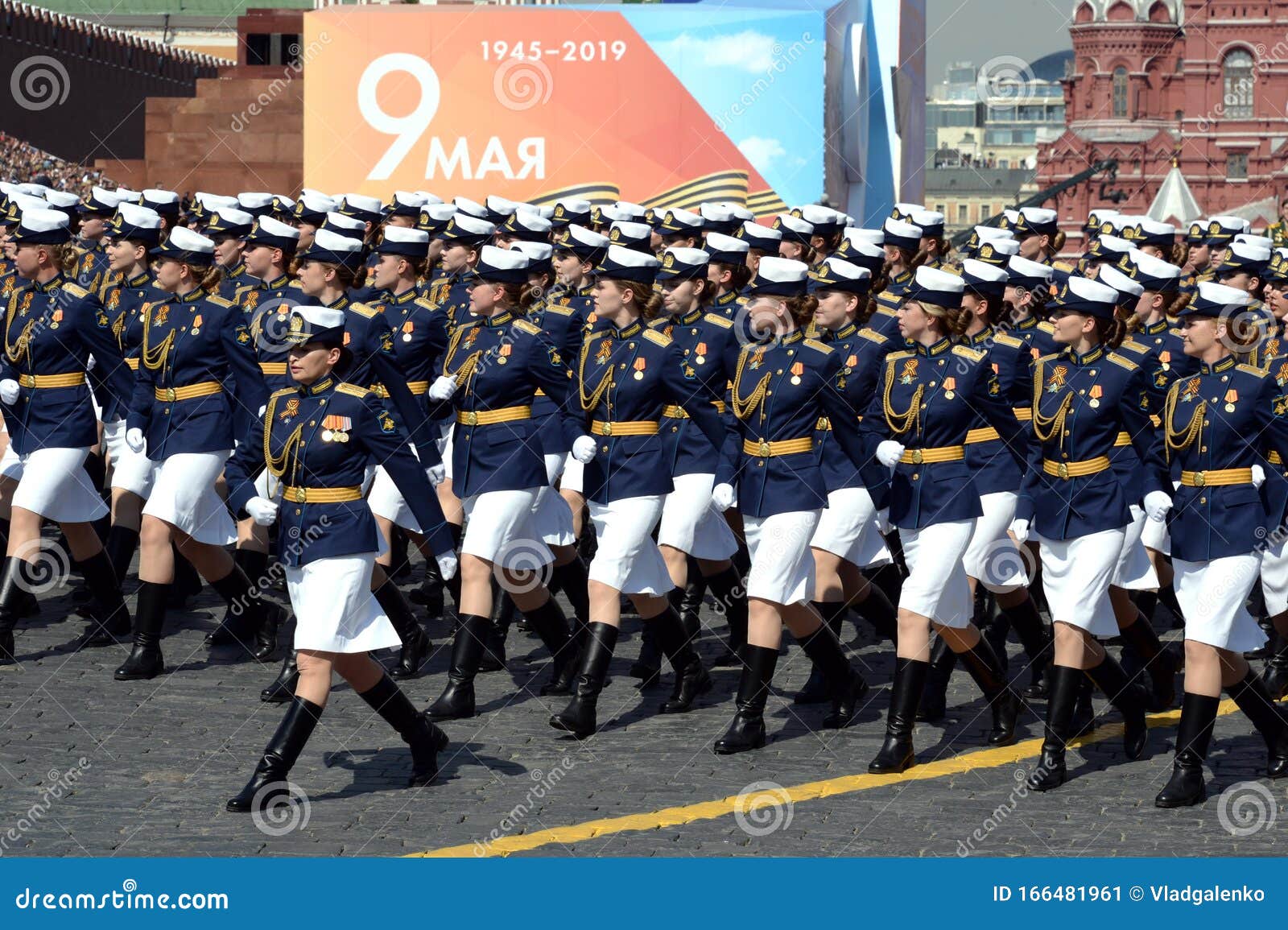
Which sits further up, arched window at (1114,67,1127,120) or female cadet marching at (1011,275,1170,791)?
arched window at (1114,67,1127,120)

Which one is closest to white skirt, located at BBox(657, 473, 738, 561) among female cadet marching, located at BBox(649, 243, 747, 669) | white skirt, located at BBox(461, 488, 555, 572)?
female cadet marching, located at BBox(649, 243, 747, 669)

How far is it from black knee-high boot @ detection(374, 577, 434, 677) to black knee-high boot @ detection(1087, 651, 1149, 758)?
330 cm

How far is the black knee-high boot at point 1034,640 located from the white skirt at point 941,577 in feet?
2.97

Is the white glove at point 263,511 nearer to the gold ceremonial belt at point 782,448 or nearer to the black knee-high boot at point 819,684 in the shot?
the gold ceremonial belt at point 782,448

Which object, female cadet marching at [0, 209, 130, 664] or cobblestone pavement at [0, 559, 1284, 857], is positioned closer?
cobblestone pavement at [0, 559, 1284, 857]

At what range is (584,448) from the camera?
9.75 metres

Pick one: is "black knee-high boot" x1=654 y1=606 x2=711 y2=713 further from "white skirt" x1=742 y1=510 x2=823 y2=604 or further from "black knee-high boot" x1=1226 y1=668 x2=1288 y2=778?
"black knee-high boot" x1=1226 y1=668 x2=1288 y2=778

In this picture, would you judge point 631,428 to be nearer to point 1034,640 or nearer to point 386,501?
point 386,501

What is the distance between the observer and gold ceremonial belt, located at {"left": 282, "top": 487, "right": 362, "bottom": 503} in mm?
8516

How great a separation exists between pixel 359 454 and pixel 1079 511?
290 centimetres

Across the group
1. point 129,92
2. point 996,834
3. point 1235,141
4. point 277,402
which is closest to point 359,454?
point 277,402

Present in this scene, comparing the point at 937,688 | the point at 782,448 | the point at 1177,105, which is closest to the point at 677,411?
the point at 782,448

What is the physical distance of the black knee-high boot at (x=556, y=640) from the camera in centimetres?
1025

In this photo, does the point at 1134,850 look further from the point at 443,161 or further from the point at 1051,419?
the point at 443,161
